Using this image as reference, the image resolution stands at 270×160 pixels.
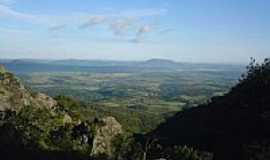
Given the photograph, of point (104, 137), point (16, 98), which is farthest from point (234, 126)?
point (16, 98)

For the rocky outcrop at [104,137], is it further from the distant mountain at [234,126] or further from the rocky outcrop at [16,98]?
the rocky outcrop at [16,98]

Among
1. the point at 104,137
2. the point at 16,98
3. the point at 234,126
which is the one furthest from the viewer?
the point at 16,98

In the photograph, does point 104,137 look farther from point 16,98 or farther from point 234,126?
point 16,98

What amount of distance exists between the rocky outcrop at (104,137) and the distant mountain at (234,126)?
44.1 feet

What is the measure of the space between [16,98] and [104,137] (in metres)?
39.7

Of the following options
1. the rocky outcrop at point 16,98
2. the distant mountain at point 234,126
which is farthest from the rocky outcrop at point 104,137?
the rocky outcrop at point 16,98

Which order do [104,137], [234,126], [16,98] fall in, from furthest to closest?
1. [16,98]
2. [234,126]
3. [104,137]

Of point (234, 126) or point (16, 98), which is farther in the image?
point (16, 98)

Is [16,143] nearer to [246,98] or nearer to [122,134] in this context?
[122,134]

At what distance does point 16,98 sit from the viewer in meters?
136

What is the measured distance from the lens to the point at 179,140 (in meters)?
119

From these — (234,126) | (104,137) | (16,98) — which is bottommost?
(104,137)

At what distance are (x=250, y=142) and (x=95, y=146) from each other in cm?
3319

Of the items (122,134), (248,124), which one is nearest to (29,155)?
(122,134)
